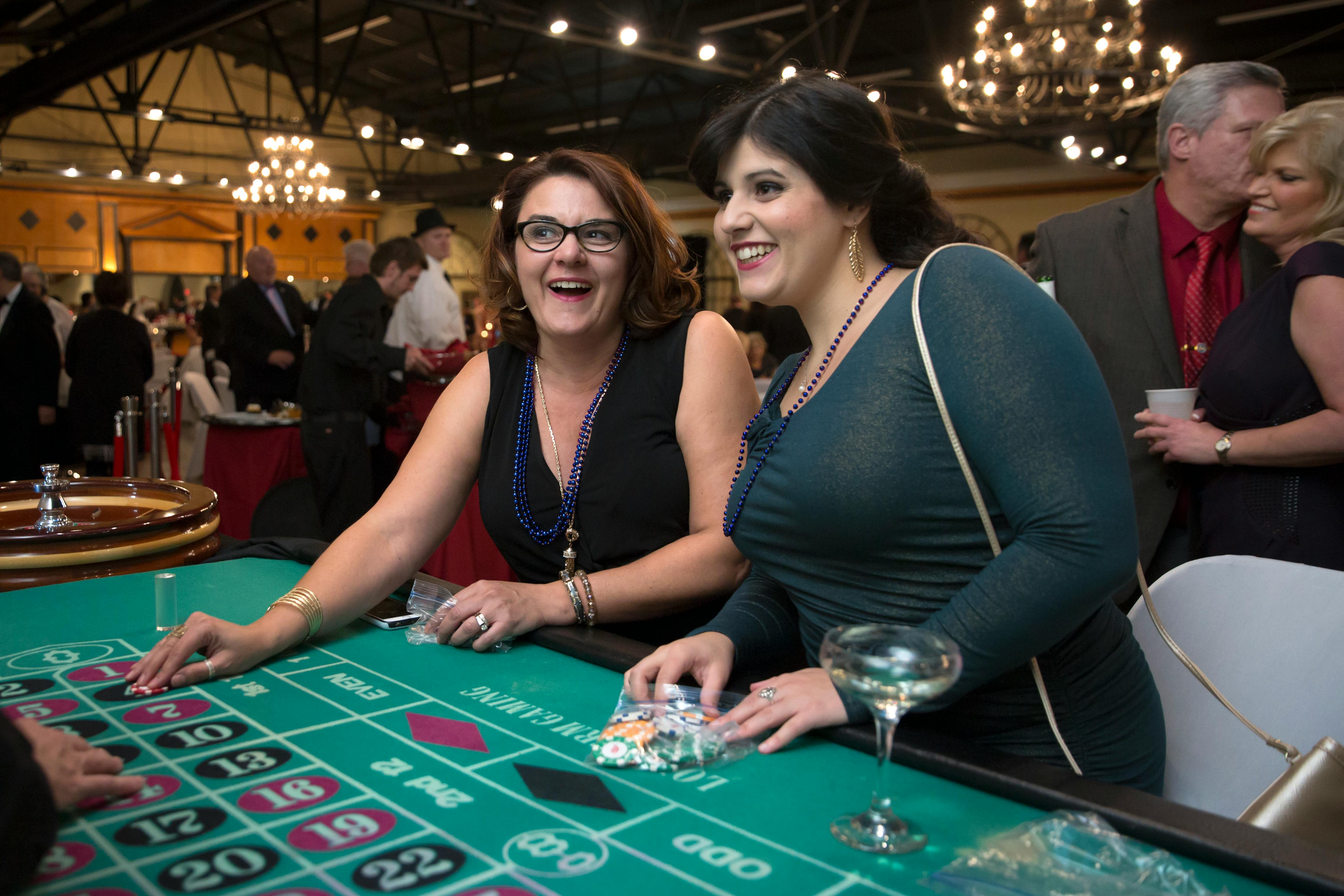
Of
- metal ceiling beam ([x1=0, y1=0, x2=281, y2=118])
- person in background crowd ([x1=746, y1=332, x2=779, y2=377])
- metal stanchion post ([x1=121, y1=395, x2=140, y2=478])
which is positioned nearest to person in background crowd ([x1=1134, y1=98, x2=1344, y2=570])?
metal stanchion post ([x1=121, y1=395, x2=140, y2=478])

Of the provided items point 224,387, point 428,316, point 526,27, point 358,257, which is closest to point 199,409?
point 358,257

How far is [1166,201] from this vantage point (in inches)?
102

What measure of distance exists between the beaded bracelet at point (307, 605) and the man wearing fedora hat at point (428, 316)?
4.34 meters

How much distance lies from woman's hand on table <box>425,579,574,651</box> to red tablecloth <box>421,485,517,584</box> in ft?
7.94

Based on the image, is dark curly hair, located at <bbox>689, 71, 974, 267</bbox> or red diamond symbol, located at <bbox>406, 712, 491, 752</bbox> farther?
dark curly hair, located at <bbox>689, 71, 974, 267</bbox>

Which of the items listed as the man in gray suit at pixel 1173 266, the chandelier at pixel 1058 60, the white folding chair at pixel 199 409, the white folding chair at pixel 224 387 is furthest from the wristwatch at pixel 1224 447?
the white folding chair at pixel 224 387

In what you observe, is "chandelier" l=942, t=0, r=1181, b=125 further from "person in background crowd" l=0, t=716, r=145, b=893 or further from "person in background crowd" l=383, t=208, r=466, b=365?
"person in background crowd" l=0, t=716, r=145, b=893

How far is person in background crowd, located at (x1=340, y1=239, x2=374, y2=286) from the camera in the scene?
23.1 feet

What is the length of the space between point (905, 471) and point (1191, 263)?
172 cm

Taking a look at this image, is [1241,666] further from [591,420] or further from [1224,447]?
[591,420]

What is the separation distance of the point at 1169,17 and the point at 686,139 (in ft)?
20.2

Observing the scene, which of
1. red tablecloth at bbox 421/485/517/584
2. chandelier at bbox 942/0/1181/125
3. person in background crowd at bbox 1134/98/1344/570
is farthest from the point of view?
chandelier at bbox 942/0/1181/125

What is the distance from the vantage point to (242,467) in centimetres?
541

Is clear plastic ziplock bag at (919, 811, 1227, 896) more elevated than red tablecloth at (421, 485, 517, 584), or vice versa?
clear plastic ziplock bag at (919, 811, 1227, 896)
